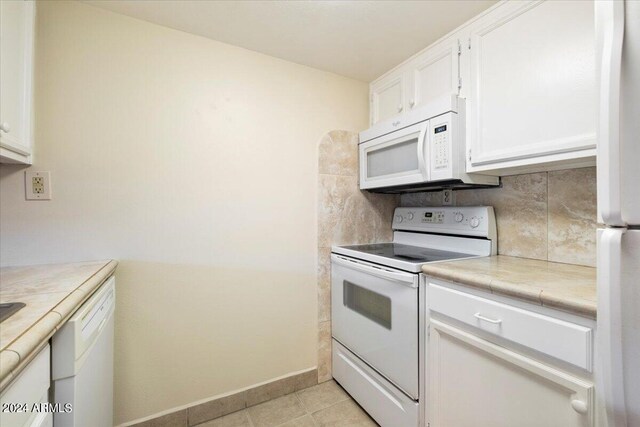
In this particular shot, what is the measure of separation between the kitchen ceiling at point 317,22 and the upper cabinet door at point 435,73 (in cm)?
8

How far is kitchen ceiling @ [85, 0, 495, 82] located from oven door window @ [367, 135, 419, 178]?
1.94ft

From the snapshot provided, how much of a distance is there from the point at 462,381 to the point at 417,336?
23 centimetres

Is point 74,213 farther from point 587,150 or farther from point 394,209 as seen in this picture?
point 587,150

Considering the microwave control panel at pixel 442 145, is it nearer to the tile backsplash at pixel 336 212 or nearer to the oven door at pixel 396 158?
the oven door at pixel 396 158

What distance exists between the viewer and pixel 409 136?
1.66 metres

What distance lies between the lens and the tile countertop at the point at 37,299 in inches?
20.1

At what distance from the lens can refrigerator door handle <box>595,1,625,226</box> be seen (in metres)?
0.59

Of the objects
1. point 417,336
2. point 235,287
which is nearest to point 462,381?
point 417,336

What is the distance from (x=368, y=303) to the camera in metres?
1.62

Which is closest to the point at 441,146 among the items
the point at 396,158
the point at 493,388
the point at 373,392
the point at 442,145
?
the point at 442,145

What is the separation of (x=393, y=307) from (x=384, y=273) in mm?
178

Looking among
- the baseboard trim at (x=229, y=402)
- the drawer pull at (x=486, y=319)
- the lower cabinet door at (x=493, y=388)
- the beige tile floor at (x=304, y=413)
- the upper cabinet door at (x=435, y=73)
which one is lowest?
the beige tile floor at (x=304, y=413)

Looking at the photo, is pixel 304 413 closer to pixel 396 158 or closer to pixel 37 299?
pixel 37 299

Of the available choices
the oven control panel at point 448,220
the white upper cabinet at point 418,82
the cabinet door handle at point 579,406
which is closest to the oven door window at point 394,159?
the white upper cabinet at point 418,82
